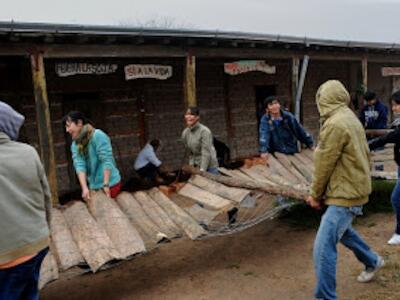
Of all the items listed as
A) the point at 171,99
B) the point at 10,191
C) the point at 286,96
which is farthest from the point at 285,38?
the point at 10,191

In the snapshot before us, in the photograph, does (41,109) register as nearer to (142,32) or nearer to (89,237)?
(142,32)

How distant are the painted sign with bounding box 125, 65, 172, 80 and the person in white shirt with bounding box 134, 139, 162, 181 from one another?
1.60 meters

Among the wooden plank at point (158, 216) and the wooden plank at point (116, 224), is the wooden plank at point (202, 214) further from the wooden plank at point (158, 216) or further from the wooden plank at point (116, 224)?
the wooden plank at point (116, 224)

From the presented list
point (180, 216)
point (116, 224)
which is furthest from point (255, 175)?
point (116, 224)

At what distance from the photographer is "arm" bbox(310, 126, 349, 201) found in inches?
133

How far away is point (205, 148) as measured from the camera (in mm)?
5863

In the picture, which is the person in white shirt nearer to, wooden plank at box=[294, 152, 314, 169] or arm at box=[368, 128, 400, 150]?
wooden plank at box=[294, 152, 314, 169]

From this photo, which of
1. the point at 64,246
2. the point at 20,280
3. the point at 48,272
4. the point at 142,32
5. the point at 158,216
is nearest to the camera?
the point at 20,280

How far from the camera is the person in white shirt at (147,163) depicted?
377 inches

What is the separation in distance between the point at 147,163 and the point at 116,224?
202 inches

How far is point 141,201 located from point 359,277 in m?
2.33

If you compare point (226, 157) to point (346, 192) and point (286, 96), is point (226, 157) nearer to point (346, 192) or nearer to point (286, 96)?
point (286, 96)

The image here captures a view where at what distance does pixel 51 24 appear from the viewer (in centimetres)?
648

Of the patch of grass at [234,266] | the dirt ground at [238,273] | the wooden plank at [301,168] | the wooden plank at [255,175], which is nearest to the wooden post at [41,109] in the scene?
the dirt ground at [238,273]
